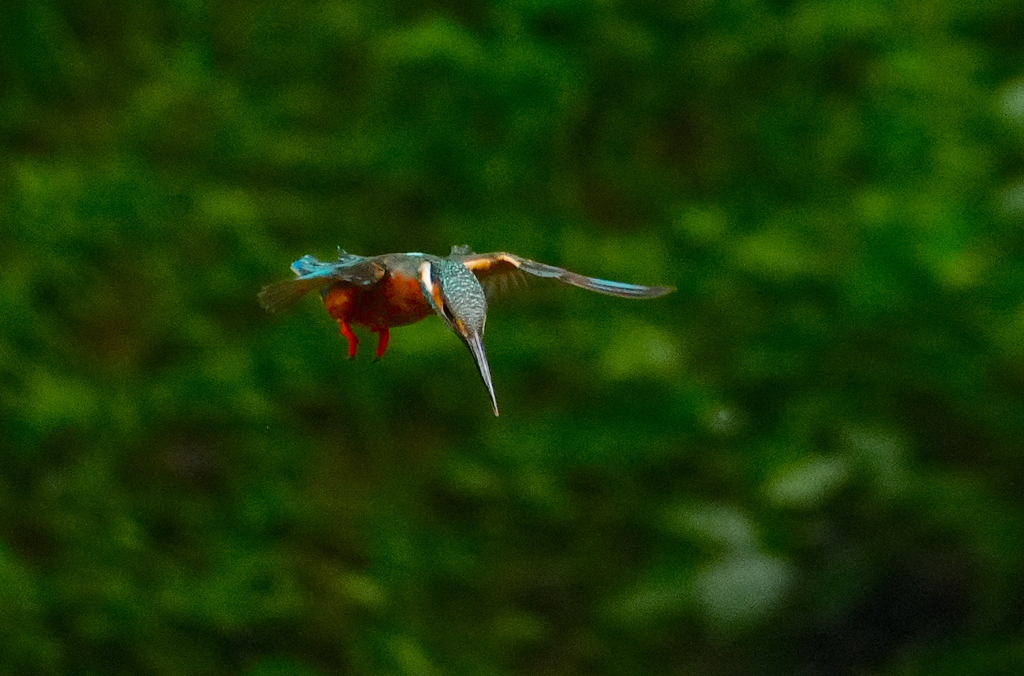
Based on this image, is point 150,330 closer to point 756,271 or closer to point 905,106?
point 756,271

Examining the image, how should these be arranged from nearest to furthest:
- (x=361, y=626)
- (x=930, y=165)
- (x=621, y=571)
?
(x=930, y=165) < (x=361, y=626) < (x=621, y=571)

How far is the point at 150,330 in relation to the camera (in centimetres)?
350

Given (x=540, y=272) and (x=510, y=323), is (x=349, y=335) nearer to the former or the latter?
(x=540, y=272)

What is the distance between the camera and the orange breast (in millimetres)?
1428

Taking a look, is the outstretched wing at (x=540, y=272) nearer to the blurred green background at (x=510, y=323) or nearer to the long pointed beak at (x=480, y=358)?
the long pointed beak at (x=480, y=358)

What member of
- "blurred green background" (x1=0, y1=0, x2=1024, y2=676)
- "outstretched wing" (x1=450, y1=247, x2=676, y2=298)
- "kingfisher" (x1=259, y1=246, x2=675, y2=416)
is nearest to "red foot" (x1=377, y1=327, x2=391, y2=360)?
"kingfisher" (x1=259, y1=246, x2=675, y2=416)

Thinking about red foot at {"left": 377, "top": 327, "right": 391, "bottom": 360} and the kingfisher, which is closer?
the kingfisher

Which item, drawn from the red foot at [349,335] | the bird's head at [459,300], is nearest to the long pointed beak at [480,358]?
the bird's head at [459,300]

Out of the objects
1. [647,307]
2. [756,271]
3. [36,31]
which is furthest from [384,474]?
[36,31]

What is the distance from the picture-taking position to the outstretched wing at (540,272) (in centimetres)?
138

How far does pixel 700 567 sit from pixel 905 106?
1.24 metres

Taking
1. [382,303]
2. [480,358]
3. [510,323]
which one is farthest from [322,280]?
[510,323]

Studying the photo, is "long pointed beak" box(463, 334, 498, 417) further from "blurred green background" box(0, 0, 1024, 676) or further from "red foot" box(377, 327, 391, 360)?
"blurred green background" box(0, 0, 1024, 676)

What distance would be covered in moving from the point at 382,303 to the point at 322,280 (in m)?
A: 0.10
